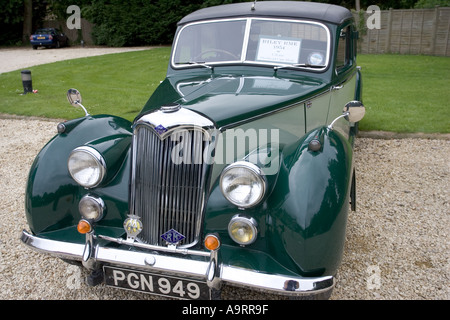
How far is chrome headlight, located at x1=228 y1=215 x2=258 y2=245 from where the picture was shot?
2258 mm

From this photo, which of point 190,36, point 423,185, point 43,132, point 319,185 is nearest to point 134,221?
point 319,185

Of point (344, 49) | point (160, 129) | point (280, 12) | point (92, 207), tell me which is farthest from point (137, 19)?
point (160, 129)

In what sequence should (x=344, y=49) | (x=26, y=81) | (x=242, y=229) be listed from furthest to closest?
(x=26, y=81) → (x=344, y=49) → (x=242, y=229)

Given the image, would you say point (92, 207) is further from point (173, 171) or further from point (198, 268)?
point (198, 268)

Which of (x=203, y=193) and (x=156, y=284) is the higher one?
(x=203, y=193)

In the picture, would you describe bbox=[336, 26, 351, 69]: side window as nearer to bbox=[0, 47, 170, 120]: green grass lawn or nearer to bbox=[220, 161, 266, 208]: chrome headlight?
bbox=[220, 161, 266, 208]: chrome headlight

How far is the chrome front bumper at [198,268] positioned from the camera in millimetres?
2090

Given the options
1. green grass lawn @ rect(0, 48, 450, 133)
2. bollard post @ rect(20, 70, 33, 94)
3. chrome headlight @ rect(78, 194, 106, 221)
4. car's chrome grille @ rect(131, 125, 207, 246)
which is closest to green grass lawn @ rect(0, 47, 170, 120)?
green grass lawn @ rect(0, 48, 450, 133)

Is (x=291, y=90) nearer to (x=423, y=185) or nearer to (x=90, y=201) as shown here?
(x=90, y=201)

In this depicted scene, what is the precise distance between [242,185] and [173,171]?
17.8 inches

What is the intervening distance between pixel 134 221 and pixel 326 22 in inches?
99.2

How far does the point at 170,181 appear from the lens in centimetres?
245

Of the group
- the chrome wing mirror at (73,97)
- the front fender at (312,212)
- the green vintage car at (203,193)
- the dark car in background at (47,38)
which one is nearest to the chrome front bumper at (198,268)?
the green vintage car at (203,193)

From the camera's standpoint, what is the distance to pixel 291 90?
3127 millimetres
